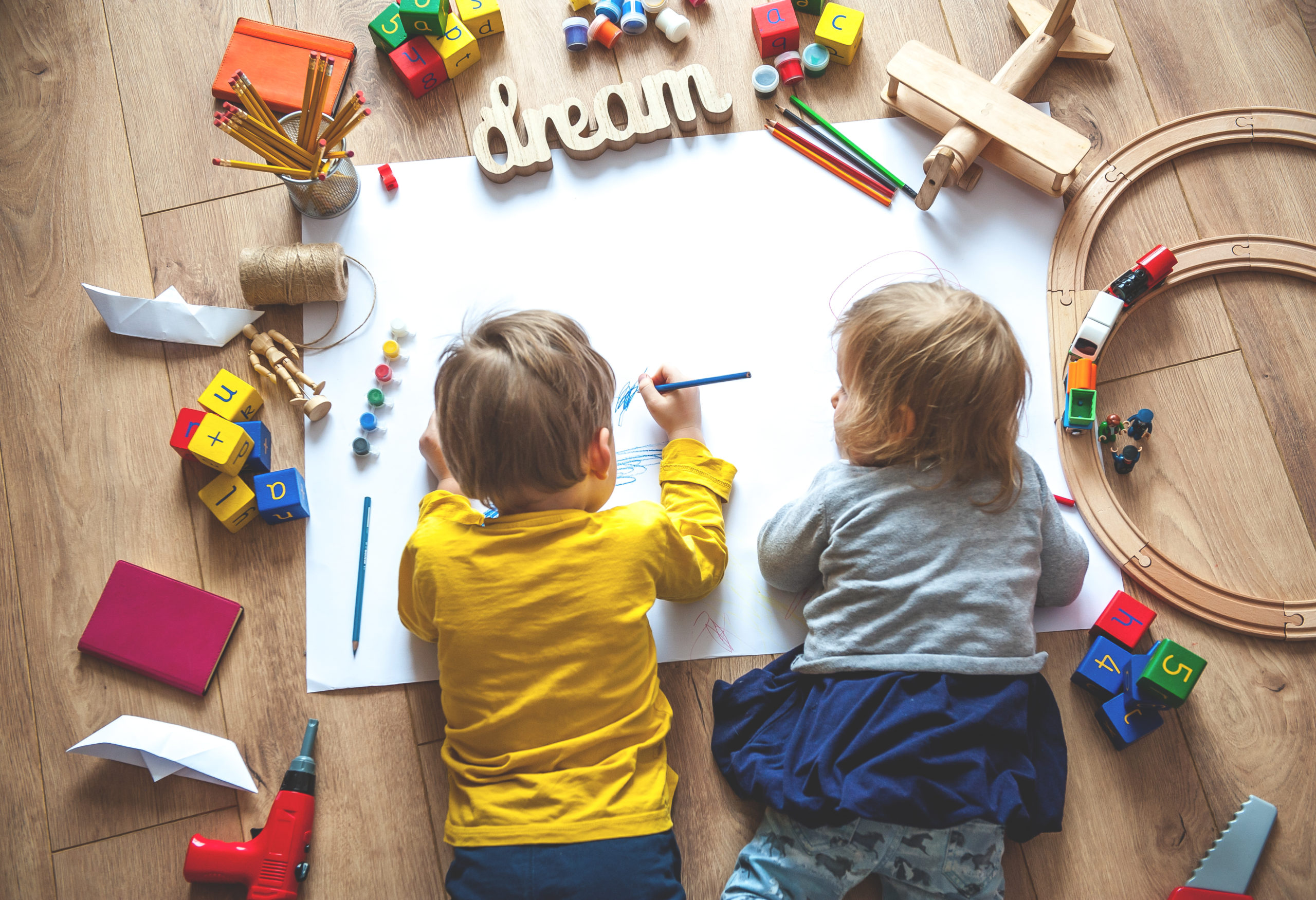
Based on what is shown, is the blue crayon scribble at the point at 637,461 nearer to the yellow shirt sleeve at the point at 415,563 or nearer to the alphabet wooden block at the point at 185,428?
the yellow shirt sleeve at the point at 415,563

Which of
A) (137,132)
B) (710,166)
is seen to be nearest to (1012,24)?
(710,166)

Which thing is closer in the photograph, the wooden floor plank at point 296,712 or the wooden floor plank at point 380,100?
the wooden floor plank at point 296,712

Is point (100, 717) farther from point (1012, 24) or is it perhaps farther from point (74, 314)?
point (1012, 24)

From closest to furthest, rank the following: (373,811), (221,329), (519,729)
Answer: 1. (519,729)
2. (373,811)
3. (221,329)

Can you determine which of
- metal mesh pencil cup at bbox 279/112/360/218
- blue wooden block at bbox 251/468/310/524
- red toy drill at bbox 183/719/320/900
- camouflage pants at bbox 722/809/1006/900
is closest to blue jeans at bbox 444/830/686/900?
camouflage pants at bbox 722/809/1006/900

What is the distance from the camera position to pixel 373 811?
3.12ft

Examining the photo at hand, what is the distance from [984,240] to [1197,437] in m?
0.37

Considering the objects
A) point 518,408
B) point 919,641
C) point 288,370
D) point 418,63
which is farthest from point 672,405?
point 418,63

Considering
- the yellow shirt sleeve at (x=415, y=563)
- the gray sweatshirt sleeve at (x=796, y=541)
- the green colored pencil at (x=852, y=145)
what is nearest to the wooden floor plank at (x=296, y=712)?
the yellow shirt sleeve at (x=415, y=563)

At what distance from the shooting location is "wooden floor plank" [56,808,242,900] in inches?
36.7

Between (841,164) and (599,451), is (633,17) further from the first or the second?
(599,451)

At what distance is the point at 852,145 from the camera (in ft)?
3.56

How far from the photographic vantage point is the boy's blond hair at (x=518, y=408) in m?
0.77

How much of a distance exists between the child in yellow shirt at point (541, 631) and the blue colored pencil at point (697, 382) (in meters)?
0.13
